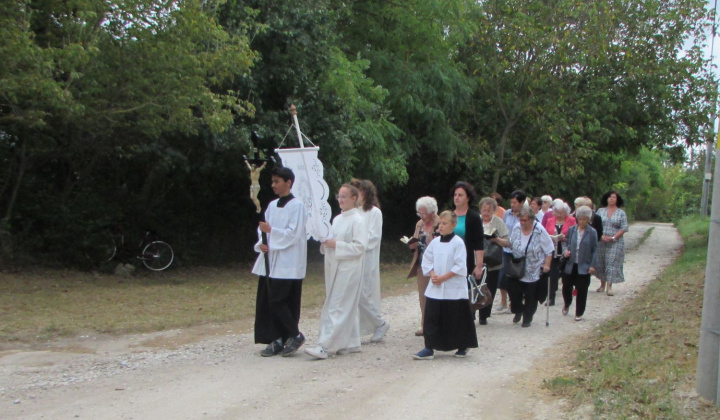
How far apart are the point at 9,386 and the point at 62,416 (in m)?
1.43

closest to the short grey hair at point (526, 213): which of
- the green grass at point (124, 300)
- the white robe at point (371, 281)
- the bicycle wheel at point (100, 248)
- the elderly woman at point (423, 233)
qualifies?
the elderly woman at point (423, 233)

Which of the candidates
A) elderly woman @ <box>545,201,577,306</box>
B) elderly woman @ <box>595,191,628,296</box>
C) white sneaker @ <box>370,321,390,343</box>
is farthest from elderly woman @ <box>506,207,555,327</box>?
elderly woman @ <box>595,191,628,296</box>

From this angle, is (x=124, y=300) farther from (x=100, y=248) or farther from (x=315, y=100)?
(x=315, y=100)

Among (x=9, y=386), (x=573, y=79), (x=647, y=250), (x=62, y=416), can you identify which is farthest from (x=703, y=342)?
(x=647, y=250)

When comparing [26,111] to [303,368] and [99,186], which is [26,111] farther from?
[303,368]

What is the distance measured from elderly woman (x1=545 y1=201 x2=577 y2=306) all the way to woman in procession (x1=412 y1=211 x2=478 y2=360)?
3.98 metres

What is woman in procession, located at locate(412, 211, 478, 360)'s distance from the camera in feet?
25.3

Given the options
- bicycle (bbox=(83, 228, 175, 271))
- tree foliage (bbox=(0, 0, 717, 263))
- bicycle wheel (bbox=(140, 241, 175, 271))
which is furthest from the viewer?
bicycle wheel (bbox=(140, 241, 175, 271))

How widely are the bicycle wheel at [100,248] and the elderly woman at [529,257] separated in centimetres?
989

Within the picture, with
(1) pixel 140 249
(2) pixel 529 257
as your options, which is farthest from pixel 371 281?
(1) pixel 140 249

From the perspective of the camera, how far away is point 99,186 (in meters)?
17.2

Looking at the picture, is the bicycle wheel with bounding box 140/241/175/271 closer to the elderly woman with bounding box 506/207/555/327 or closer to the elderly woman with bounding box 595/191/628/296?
the elderly woman with bounding box 595/191/628/296

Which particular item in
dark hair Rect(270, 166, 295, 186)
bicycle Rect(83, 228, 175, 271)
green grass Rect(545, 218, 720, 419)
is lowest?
bicycle Rect(83, 228, 175, 271)

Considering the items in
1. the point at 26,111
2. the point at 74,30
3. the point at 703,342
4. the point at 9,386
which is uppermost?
the point at 74,30
